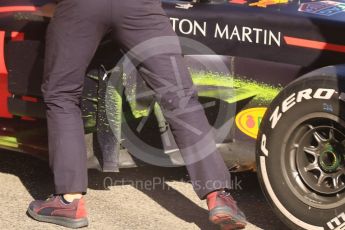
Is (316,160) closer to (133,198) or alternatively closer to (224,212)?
(224,212)

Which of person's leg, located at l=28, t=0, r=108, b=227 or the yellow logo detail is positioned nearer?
person's leg, located at l=28, t=0, r=108, b=227

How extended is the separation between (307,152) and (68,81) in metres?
1.28

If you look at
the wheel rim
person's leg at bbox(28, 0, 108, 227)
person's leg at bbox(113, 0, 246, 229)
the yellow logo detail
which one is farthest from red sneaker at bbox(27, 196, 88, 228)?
the wheel rim

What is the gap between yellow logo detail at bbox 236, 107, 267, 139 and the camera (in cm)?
395

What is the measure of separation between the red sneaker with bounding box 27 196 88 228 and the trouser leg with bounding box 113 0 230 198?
65cm

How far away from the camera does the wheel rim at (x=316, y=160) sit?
11.6 feet

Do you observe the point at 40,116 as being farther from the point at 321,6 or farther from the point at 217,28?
the point at 321,6

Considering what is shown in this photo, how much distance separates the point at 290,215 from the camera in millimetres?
3621

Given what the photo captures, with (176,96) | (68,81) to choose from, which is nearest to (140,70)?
(176,96)

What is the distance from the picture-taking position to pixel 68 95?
3764 millimetres

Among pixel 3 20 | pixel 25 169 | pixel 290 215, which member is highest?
pixel 3 20

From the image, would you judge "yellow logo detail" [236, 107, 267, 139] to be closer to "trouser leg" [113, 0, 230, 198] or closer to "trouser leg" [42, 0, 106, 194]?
"trouser leg" [113, 0, 230, 198]

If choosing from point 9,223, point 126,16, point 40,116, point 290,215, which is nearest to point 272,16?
point 126,16

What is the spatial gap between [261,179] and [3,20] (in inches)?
71.0
